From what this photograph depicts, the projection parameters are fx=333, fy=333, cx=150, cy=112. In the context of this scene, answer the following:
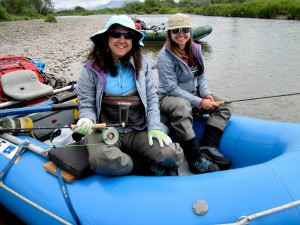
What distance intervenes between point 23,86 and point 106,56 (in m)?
1.72

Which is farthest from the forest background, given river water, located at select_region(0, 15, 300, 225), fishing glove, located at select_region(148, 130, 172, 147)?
fishing glove, located at select_region(148, 130, 172, 147)

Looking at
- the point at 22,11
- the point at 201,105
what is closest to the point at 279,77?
the point at 201,105

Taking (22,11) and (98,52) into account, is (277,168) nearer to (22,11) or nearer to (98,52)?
(98,52)

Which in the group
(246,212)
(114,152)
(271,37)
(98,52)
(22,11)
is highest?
(98,52)

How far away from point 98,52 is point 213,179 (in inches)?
51.3

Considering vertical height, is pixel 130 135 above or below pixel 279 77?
above

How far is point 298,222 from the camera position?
204 centimetres

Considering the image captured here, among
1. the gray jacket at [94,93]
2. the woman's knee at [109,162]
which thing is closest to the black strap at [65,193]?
the woman's knee at [109,162]

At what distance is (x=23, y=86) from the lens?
3.90 metres

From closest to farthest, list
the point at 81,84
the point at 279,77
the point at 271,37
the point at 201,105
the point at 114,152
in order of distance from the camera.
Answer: the point at 114,152, the point at 81,84, the point at 201,105, the point at 279,77, the point at 271,37

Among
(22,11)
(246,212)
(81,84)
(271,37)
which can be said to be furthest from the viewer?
(22,11)

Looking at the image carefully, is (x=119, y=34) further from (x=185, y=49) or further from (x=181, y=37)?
(x=185, y=49)

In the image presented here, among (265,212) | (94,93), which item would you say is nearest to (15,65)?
(94,93)

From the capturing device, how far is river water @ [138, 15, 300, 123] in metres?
6.36
